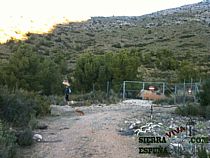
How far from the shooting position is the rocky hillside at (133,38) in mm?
63844

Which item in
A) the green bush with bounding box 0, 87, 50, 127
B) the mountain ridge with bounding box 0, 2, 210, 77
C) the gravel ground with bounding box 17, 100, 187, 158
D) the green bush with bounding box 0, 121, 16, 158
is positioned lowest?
the gravel ground with bounding box 17, 100, 187, 158

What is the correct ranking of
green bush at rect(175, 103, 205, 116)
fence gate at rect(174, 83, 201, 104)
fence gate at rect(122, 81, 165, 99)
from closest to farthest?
green bush at rect(175, 103, 205, 116), fence gate at rect(174, 83, 201, 104), fence gate at rect(122, 81, 165, 99)

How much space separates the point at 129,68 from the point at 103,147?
2582cm

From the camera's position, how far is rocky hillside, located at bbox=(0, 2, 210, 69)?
209 feet

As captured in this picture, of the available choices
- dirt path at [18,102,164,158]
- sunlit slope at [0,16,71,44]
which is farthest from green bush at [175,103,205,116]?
sunlit slope at [0,16,71,44]

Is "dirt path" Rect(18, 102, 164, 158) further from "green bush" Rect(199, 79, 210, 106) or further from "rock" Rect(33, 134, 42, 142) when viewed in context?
"green bush" Rect(199, 79, 210, 106)

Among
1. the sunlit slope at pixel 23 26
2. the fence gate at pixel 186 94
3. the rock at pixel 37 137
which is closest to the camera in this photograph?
the rock at pixel 37 137

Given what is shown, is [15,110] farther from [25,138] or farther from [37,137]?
[25,138]

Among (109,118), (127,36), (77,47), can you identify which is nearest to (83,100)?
(109,118)

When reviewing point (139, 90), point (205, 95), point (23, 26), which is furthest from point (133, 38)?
point (205, 95)

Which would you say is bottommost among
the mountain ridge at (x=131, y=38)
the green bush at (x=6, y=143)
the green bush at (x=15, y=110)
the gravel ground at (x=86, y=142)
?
the gravel ground at (x=86, y=142)

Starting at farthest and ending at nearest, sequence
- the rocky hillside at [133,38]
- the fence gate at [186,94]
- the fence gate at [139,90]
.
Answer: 1. the rocky hillside at [133,38]
2. the fence gate at [139,90]
3. the fence gate at [186,94]

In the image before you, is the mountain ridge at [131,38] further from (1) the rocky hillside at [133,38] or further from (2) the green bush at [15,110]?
(2) the green bush at [15,110]

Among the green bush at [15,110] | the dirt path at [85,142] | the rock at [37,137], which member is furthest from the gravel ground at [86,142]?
the green bush at [15,110]
